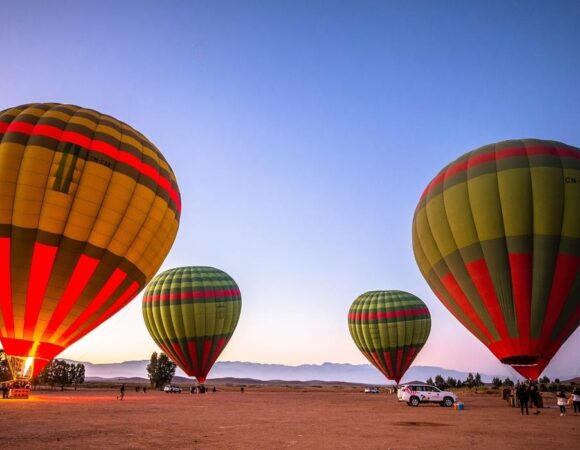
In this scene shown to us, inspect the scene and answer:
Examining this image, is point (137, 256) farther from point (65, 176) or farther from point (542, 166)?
point (542, 166)

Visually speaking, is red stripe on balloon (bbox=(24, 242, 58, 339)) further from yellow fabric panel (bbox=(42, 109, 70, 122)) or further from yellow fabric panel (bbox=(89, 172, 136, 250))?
yellow fabric panel (bbox=(42, 109, 70, 122))

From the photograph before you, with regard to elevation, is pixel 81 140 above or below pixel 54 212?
above

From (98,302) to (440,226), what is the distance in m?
18.3

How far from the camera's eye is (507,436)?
12.5m

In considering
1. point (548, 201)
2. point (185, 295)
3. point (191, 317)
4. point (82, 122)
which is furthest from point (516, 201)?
point (185, 295)

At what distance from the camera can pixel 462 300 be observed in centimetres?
2341

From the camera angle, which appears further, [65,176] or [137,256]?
[137,256]

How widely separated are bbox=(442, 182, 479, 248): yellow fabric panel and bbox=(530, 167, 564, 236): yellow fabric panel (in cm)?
288

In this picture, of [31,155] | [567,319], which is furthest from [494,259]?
[31,155]

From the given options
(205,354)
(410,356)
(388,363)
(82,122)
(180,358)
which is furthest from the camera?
(410,356)

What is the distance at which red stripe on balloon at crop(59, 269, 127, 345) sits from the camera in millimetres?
22263

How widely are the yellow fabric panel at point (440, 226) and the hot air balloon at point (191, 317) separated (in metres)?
24.6

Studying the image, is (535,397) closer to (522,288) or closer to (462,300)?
(462,300)

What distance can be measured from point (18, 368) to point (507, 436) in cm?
2170
